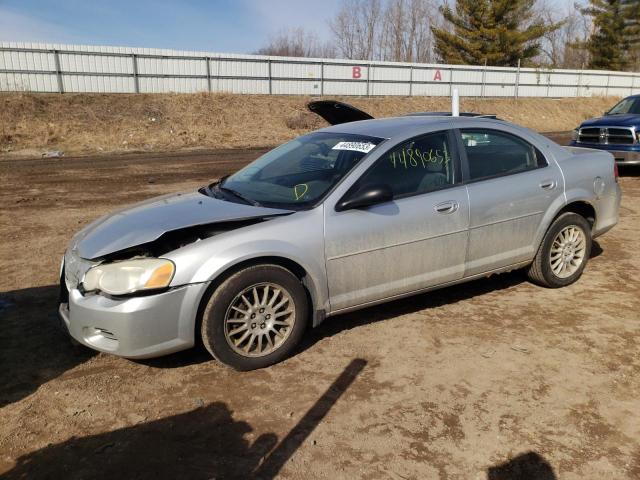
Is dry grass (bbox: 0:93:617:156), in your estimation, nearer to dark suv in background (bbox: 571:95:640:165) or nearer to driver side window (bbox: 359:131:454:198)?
dark suv in background (bbox: 571:95:640:165)

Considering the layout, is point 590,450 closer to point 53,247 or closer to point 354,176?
point 354,176

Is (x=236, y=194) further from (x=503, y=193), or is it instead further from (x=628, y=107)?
(x=628, y=107)

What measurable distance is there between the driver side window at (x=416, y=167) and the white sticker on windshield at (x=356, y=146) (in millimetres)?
144

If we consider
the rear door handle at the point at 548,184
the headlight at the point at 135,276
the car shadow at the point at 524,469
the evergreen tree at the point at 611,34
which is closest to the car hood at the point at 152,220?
the headlight at the point at 135,276

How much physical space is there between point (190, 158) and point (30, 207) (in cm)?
768

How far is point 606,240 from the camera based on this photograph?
22.2 feet

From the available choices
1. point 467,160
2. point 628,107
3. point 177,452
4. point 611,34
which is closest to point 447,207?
point 467,160

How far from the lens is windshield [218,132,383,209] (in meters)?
4.01

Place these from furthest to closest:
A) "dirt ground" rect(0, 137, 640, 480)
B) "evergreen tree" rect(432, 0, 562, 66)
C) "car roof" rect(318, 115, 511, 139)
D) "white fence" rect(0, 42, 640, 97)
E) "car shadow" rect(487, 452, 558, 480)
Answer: "evergreen tree" rect(432, 0, 562, 66) < "white fence" rect(0, 42, 640, 97) < "car roof" rect(318, 115, 511, 139) < "dirt ground" rect(0, 137, 640, 480) < "car shadow" rect(487, 452, 558, 480)

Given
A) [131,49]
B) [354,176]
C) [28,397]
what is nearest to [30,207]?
[28,397]

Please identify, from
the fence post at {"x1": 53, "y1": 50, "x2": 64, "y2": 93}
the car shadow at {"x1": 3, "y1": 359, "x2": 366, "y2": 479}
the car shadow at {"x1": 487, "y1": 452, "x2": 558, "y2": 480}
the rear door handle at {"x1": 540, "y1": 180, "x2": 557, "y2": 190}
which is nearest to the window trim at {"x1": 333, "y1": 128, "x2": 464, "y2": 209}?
the rear door handle at {"x1": 540, "y1": 180, "x2": 557, "y2": 190}

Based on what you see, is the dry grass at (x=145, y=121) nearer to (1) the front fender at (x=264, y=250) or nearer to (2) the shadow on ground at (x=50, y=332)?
(2) the shadow on ground at (x=50, y=332)

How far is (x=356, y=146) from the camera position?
426 cm

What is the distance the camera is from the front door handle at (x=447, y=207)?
4.15 meters
